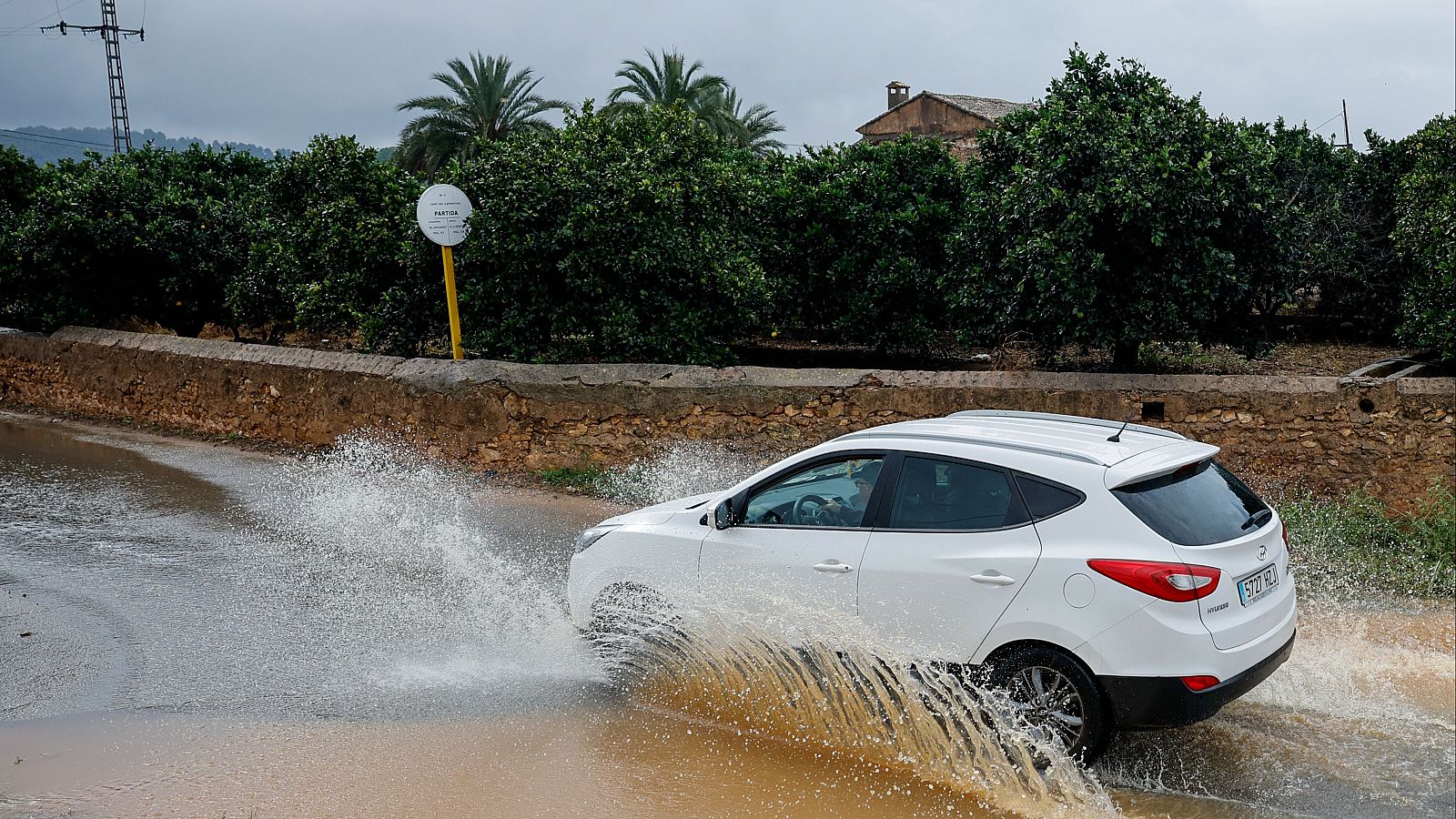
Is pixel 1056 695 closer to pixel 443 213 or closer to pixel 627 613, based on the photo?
pixel 627 613

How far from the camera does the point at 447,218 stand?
475 inches

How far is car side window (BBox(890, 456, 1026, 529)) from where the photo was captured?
5246mm

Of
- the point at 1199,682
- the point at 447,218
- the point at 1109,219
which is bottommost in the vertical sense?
the point at 1199,682

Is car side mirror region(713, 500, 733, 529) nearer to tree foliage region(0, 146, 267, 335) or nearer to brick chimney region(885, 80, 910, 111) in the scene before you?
tree foliage region(0, 146, 267, 335)

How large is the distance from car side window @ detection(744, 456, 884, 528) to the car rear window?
49.4 inches

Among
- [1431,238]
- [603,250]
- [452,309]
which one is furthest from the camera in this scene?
[1431,238]

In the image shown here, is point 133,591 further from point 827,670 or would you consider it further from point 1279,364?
point 1279,364

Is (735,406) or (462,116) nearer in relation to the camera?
(735,406)

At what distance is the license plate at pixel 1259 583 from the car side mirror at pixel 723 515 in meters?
2.49

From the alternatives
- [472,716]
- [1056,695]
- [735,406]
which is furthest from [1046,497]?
[735,406]

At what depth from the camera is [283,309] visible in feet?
52.5

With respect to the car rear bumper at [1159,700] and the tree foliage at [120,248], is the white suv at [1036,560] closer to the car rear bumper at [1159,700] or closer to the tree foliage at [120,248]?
A: the car rear bumper at [1159,700]

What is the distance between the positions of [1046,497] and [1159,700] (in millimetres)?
995

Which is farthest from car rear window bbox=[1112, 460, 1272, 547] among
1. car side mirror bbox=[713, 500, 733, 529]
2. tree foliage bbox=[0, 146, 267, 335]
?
tree foliage bbox=[0, 146, 267, 335]
